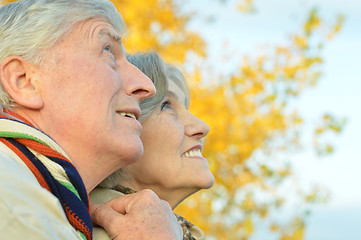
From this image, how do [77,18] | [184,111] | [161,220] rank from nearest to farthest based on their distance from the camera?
[161,220] → [77,18] → [184,111]

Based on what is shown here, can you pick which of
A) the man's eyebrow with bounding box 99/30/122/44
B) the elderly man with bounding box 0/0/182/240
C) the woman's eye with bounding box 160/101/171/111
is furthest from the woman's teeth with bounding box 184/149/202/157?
A: the man's eyebrow with bounding box 99/30/122/44

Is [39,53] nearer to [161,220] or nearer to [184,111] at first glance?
[161,220]

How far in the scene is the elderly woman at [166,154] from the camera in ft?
8.34

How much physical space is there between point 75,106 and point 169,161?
849 mm

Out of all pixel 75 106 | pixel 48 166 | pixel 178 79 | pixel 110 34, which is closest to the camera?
pixel 48 166

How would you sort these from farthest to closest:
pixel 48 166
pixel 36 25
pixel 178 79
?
pixel 178 79 < pixel 36 25 < pixel 48 166

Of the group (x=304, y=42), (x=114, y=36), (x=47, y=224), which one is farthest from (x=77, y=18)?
(x=304, y=42)

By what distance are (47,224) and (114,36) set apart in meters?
1.03

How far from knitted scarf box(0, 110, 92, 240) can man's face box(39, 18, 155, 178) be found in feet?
0.56

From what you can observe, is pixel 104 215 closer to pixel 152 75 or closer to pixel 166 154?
pixel 166 154

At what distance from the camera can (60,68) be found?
1861 mm

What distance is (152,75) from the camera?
8.83 ft

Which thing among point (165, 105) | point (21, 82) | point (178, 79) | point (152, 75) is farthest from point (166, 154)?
point (21, 82)

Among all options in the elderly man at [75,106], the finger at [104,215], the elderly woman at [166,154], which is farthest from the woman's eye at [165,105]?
the finger at [104,215]
